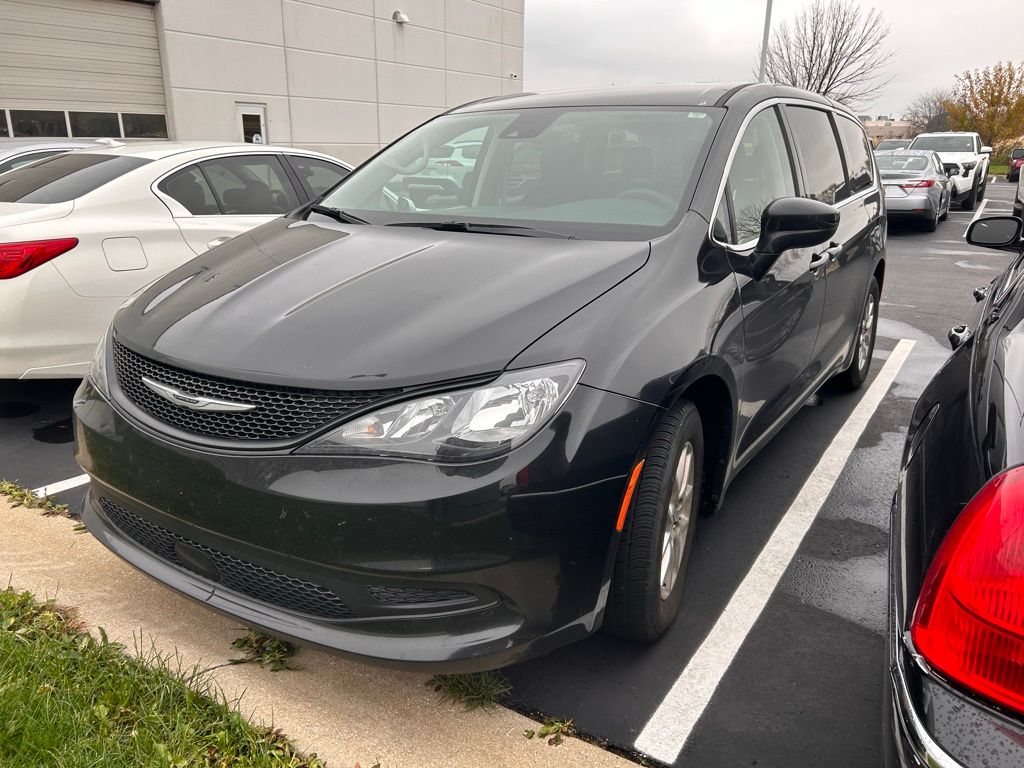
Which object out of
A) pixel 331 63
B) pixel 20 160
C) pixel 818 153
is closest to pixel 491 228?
pixel 818 153

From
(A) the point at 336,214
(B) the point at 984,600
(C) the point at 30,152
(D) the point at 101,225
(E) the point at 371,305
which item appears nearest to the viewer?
(B) the point at 984,600

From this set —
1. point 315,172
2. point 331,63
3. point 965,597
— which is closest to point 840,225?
point 965,597

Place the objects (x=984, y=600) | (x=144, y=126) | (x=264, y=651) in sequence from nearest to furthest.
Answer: (x=984, y=600) → (x=264, y=651) → (x=144, y=126)

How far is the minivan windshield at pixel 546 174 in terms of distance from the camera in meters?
2.95

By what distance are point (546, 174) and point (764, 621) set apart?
187cm

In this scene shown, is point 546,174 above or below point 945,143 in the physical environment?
above

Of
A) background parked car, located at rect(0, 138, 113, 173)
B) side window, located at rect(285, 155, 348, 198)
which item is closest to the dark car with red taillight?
side window, located at rect(285, 155, 348, 198)

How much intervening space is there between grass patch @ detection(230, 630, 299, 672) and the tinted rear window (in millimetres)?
3082

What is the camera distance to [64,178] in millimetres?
4828

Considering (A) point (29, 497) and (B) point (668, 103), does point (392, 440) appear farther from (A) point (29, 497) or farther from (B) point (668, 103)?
(A) point (29, 497)

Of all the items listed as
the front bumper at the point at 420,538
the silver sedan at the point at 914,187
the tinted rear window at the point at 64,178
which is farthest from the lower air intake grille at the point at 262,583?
the silver sedan at the point at 914,187

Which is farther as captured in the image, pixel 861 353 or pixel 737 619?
pixel 861 353

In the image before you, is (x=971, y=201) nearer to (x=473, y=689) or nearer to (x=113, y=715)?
(x=473, y=689)

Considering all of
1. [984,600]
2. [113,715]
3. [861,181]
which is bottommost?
[113,715]
